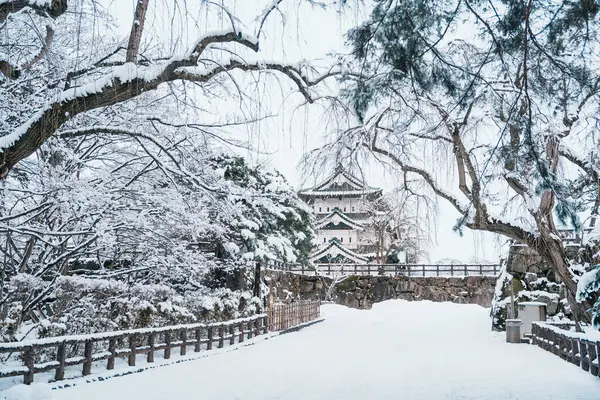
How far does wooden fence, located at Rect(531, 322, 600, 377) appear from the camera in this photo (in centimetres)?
996

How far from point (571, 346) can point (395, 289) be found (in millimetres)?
23695

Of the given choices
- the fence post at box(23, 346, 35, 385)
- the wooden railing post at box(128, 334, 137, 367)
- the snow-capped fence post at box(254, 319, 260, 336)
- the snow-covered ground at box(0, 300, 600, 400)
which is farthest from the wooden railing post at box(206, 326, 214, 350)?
the fence post at box(23, 346, 35, 385)

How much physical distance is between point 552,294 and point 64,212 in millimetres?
17001

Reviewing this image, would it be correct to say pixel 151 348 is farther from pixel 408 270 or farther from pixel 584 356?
pixel 408 270

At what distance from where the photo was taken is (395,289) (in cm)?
3547

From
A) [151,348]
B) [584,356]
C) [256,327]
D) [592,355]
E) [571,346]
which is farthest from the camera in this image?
[256,327]

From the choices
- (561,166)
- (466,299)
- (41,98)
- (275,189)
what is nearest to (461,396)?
(561,166)

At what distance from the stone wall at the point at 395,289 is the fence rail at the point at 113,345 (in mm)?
15340

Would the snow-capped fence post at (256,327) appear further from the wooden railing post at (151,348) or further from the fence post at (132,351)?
the fence post at (132,351)

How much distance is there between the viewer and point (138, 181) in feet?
38.2

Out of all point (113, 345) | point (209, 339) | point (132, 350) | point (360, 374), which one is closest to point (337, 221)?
point (209, 339)

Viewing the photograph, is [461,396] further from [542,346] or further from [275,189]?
[275,189]

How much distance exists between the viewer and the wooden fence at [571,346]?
9.96m

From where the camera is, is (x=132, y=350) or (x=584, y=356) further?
(x=584, y=356)
